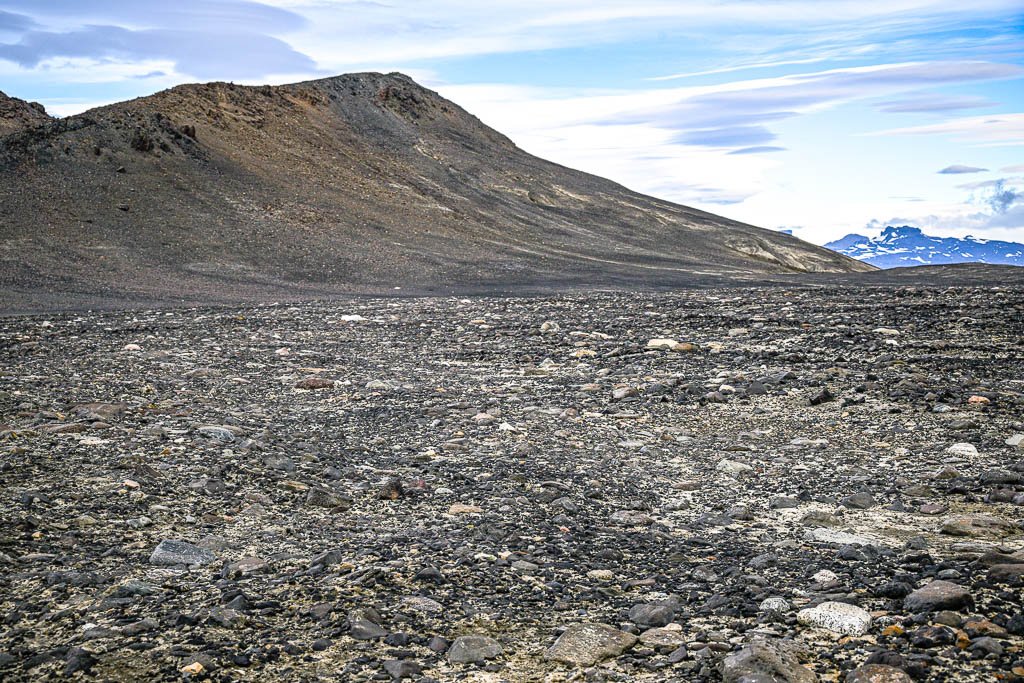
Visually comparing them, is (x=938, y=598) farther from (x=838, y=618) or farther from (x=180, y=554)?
(x=180, y=554)

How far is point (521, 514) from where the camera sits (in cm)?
440

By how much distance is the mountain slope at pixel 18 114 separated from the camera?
40750 millimetres

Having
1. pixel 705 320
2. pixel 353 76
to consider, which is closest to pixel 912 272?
pixel 705 320

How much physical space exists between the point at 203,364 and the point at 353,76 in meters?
44.2

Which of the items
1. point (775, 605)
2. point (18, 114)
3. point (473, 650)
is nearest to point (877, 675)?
point (775, 605)

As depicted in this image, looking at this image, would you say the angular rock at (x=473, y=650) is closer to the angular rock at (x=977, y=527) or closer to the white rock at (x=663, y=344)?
the angular rock at (x=977, y=527)

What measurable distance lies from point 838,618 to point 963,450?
293 cm

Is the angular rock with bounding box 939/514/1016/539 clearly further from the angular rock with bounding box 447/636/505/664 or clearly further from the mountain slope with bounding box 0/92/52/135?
the mountain slope with bounding box 0/92/52/135

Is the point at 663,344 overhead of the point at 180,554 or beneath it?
overhead

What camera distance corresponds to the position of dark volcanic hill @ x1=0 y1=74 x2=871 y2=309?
1973 centimetres

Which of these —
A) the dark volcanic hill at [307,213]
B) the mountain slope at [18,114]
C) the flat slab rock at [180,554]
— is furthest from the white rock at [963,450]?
the mountain slope at [18,114]

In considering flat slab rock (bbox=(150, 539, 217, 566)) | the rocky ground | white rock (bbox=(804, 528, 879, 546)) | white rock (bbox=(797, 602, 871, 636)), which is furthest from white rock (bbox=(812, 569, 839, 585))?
flat slab rock (bbox=(150, 539, 217, 566))

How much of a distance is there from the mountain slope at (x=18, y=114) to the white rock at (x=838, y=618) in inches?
1810

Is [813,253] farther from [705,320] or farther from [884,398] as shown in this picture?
[884,398]
